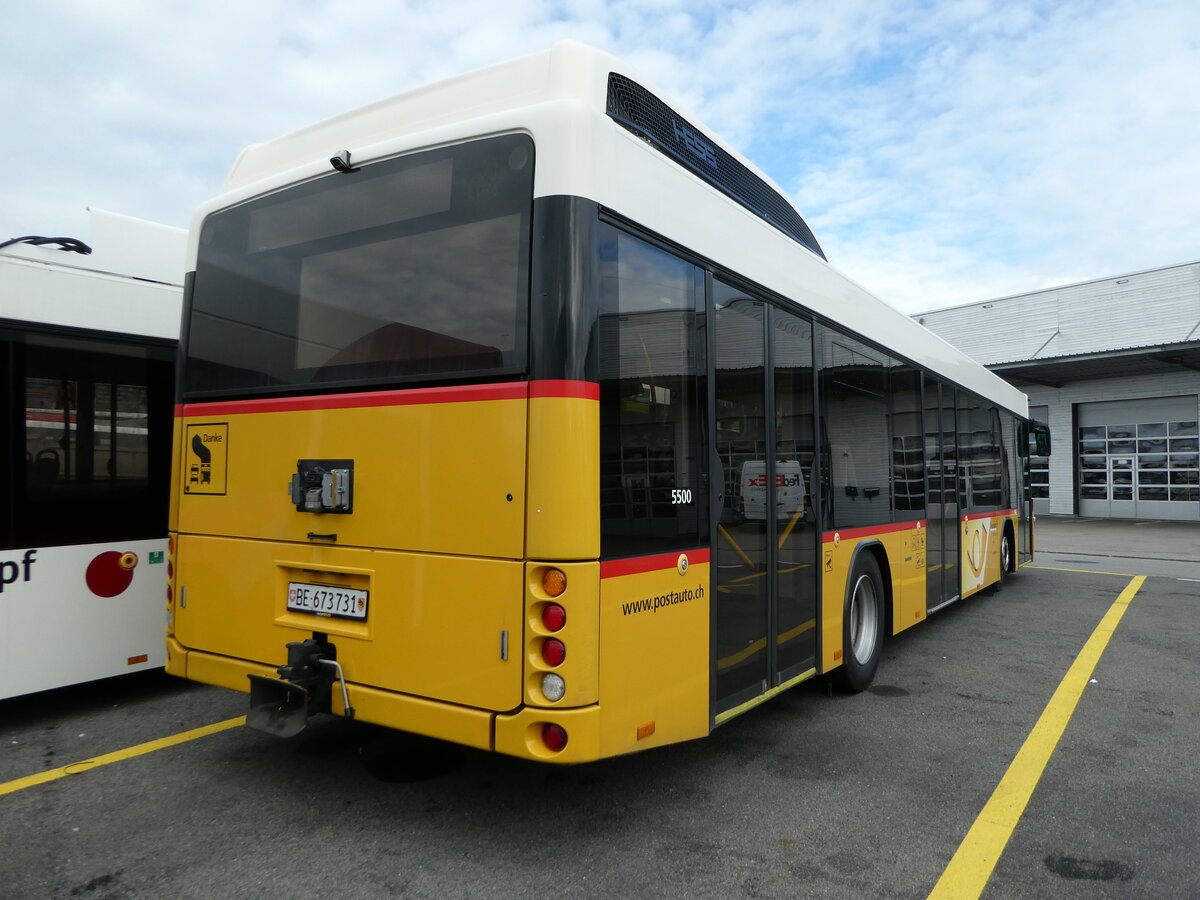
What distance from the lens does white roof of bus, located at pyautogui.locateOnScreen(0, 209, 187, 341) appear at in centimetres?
476

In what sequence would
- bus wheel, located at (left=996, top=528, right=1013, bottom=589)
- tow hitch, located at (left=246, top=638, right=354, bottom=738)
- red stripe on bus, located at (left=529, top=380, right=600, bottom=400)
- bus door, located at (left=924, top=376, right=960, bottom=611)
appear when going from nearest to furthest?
red stripe on bus, located at (left=529, top=380, right=600, bottom=400) < tow hitch, located at (left=246, top=638, right=354, bottom=738) < bus door, located at (left=924, top=376, right=960, bottom=611) < bus wheel, located at (left=996, top=528, right=1013, bottom=589)

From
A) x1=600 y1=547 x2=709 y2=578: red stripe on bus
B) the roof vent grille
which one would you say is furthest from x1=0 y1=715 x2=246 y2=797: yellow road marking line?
the roof vent grille

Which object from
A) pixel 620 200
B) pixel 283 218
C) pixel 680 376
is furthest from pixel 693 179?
pixel 283 218

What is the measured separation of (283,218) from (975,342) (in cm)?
2887

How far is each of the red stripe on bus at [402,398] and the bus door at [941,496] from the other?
5.17 metres

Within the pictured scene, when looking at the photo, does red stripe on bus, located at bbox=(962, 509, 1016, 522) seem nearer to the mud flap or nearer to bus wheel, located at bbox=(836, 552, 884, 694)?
bus wheel, located at bbox=(836, 552, 884, 694)

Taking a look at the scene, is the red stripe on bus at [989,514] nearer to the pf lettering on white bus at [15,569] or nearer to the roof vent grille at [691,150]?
the roof vent grille at [691,150]

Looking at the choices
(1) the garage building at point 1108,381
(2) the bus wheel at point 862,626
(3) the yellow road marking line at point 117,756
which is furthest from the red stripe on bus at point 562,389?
(1) the garage building at point 1108,381

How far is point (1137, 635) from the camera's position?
25.6 ft

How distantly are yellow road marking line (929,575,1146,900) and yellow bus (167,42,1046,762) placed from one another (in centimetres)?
114

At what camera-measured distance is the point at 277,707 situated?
3619mm

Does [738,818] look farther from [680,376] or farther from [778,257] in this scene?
[778,257]

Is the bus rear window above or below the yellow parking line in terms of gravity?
above

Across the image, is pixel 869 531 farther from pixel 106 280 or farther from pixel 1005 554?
pixel 1005 554
